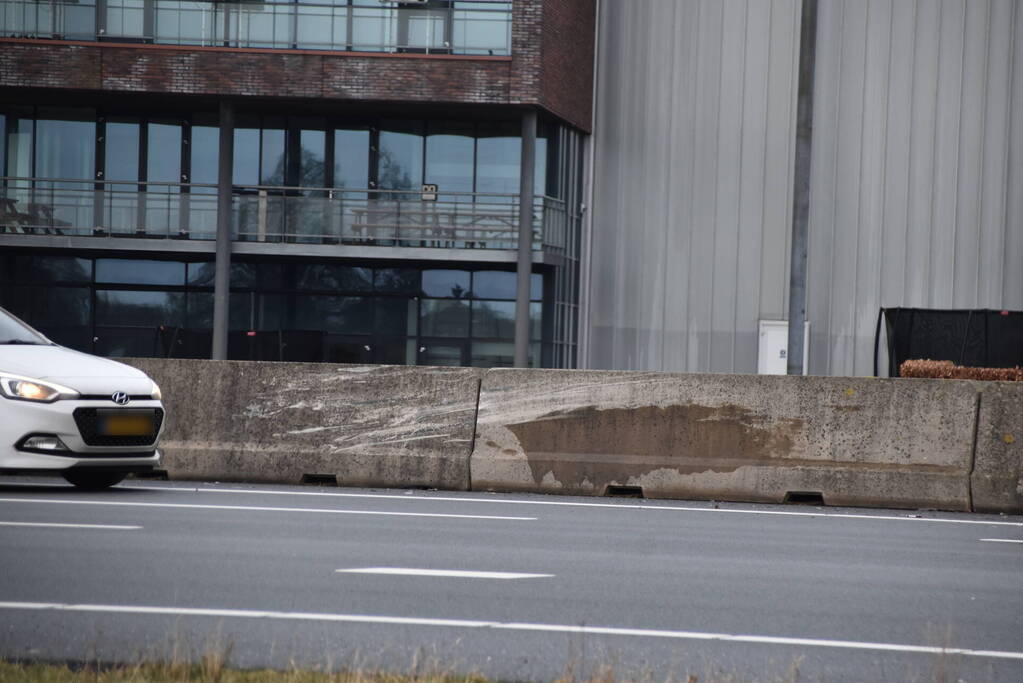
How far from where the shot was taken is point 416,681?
4965 millimetres

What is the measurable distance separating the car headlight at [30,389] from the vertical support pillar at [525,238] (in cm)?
2211

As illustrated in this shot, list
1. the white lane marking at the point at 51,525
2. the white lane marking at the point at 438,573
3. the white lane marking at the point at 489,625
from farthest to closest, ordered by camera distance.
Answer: the white lane marking at the point at 51,525
the white lane marking at the point at 438,573
the white lane marking at the point at 489,625

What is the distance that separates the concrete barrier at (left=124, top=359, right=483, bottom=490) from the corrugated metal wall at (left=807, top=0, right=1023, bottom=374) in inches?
930

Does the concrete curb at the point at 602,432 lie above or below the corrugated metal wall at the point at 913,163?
below

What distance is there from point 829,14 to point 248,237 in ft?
47.6

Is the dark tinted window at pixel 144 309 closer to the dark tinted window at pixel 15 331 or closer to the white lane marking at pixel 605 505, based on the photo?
the dark tinted window at pixel 15 331

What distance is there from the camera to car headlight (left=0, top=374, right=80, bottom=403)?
1117 centimetres

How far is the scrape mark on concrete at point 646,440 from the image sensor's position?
499 inches

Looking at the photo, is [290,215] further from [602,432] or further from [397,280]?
[602,432]

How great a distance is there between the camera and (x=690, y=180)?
117 ft

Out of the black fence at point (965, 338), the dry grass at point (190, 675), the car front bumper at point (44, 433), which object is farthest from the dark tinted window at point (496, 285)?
the dry grass at point (190, 675)

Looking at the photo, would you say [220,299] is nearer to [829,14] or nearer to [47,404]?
[829,14]

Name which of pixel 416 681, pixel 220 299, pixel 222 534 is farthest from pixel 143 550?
pixel 220 299

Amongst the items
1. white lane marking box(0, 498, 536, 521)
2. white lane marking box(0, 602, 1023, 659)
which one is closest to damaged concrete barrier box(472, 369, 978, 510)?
white lane marking box(0, 498, 536, 521)
